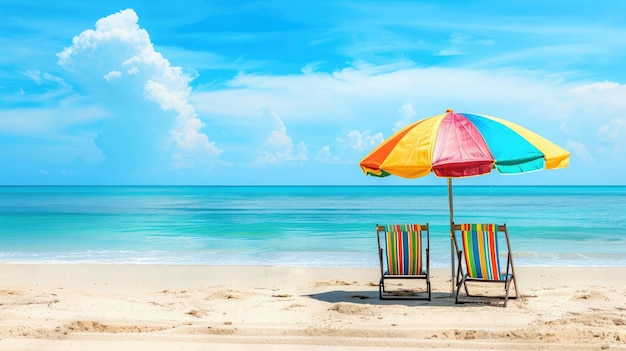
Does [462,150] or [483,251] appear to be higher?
[462,150]

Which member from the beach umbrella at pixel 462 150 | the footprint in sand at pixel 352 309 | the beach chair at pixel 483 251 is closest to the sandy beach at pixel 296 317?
the footprint in sand at pixel 352 309

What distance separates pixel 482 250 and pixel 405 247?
0.87 meters

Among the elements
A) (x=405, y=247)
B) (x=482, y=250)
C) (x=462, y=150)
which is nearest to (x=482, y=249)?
(x=482, y=250)

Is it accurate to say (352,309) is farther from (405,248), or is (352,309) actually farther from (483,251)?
(483,251)

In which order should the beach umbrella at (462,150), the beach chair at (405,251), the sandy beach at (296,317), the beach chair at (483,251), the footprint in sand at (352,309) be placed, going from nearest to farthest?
1. the sandy beach at (296,317)
2. the beach umbrella at (462,150)
3. the footprint in sand at (352,309)
4. the beach chair at (483,251)
5. the beach chair at (405,251)

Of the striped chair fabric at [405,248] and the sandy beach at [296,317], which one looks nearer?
the sandy beach at [296,317]

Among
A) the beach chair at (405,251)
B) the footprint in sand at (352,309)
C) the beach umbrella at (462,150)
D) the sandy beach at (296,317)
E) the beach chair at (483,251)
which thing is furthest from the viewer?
the beach chair at (405,251)

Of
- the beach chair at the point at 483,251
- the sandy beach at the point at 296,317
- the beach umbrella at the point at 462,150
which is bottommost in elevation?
the sandy beach at the point at 296,317

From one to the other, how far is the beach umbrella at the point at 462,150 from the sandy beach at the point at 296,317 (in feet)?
5.04

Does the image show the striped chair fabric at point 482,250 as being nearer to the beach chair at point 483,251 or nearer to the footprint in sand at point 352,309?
the beach chair at point 483,251

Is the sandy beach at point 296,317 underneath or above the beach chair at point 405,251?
underneath

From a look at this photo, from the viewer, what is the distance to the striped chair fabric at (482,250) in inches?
263

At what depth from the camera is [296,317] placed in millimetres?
6270

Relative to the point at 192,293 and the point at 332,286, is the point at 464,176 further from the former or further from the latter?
the point at 192,293
